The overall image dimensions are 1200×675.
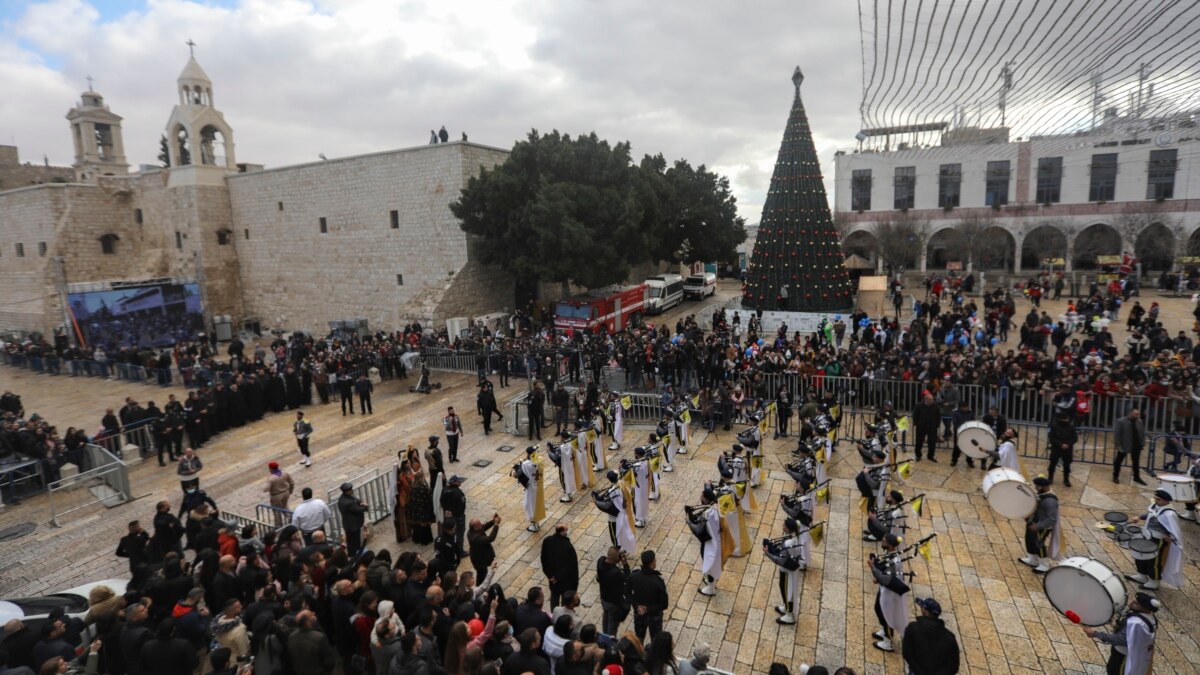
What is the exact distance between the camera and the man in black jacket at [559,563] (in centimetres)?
745

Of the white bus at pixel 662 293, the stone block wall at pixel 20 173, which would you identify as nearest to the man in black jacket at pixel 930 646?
the white bus at pixel 662 293

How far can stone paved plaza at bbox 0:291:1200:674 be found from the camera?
7117 mm

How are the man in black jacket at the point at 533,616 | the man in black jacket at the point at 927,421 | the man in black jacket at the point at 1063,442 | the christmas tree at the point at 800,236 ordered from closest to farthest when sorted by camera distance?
the man in black jacket at the point at 533,616
the man in black jacket at the point at 1063,442
the man in black jacket at the point at 927,421
the christmas tree at the point at 800,236

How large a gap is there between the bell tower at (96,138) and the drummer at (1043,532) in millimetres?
48315

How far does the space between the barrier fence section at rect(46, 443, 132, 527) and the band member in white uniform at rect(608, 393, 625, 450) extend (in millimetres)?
10102

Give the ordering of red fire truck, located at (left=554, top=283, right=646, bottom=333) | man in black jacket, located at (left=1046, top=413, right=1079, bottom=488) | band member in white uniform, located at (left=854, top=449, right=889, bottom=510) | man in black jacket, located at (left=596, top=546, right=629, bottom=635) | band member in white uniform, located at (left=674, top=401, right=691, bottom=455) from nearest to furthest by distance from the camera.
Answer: man in black jacket, located at (left=596, top=546, right=629, bottom=635) → band member in white uniform, located at (left=854, top=449, right=889, bottom=510) → man in black jacket, located at (left=1046, top=413, right=1079, bottom=488) → band member in white uniform, located at (left=674, top=401, right=691, bottom=455) → red fire truck, located at (left=554, top=283, right=646, bottom=333)

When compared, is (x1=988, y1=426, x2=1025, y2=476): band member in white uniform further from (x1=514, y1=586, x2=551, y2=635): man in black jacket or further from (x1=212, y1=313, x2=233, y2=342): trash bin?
(x1=212, y1=313, x2=233, y2=342): trash bin

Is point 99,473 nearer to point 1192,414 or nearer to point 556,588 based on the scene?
point 556,588

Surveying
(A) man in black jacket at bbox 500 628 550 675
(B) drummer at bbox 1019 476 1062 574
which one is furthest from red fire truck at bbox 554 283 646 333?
(A) man in black jacket at bbox 500 628 550 675

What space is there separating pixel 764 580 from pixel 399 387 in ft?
49.8

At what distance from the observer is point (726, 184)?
37938mm

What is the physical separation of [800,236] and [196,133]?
32.2 m

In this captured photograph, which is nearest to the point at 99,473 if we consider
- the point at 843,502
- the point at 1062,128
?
the point at 843,502

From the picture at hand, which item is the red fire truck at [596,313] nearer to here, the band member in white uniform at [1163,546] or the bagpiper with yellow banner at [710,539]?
the bagpiper with yellow banner at [710,539]
